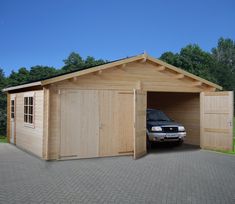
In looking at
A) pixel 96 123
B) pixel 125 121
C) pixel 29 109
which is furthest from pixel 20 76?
pixel 96 123

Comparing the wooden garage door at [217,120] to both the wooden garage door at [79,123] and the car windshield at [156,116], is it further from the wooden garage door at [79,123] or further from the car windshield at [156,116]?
the wooden garage door at [79,123]

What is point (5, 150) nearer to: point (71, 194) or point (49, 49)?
point (71, 194)

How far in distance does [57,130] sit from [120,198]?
215 inches

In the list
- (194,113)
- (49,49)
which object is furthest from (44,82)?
(49,49)

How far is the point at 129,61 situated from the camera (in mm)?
13430

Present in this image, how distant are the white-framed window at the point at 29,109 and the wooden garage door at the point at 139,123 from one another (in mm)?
4228

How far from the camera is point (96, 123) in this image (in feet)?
42.6

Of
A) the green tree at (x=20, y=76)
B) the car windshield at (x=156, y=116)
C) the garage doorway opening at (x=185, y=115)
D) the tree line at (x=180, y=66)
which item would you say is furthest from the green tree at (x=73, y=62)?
the car windshield at (x=156, y=116)

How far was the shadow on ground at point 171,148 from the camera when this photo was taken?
15106 millimetres

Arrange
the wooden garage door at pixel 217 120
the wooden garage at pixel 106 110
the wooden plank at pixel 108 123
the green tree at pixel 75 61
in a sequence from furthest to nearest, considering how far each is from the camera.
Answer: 1. the green tree at pixel 75 61
2. the wooden garage door at pixel 217 120
3. the wooden plank at pixel 108 123
4. the wooden garage at pixel 106 110

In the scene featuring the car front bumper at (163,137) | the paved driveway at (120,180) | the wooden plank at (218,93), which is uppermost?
the wooden plank at (218,93)

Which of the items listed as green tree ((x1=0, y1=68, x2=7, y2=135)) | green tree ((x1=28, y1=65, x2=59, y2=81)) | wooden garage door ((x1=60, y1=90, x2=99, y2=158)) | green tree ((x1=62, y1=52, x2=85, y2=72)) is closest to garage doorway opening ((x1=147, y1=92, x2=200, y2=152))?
wooden garage door ((x1=60, y1=90, x2=99, y2=158))

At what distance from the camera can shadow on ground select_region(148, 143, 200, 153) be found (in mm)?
15106

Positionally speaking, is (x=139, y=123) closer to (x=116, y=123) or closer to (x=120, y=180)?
(x=116, y=123)
